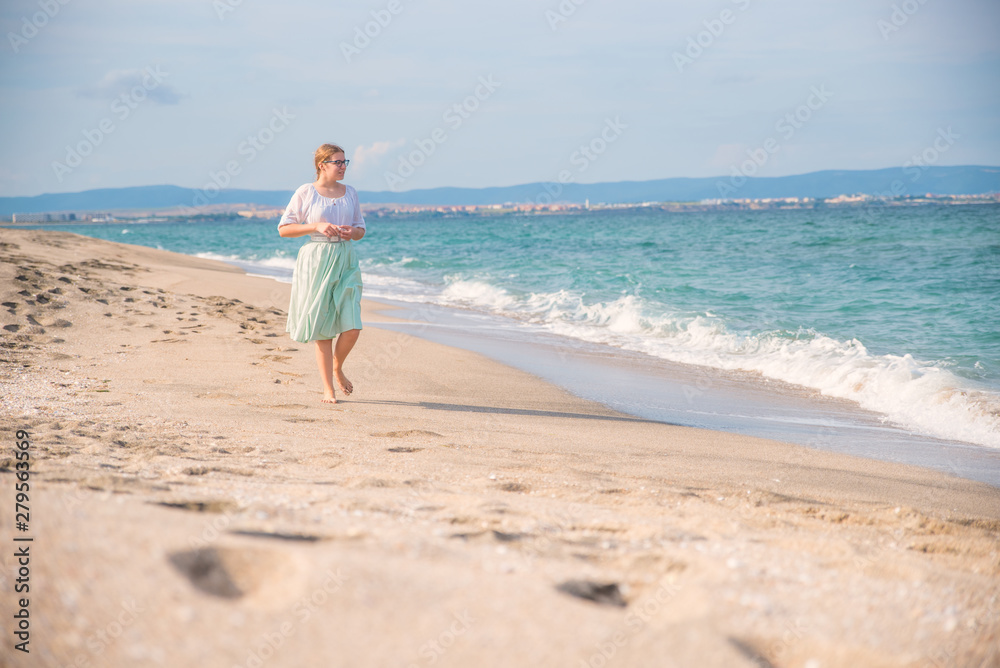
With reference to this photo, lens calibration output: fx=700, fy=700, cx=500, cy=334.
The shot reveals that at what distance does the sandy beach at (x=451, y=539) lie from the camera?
5.40ft

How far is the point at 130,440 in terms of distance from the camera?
11.7 feet

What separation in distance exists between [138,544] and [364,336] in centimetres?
655

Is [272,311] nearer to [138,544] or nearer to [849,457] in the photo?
[849,457]

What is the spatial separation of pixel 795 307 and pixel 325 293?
9732 mm

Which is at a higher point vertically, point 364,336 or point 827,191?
point 827,191

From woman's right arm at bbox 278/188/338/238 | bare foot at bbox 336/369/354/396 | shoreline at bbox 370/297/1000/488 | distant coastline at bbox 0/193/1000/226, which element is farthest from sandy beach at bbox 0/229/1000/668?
distant coastline at bbox 0/193/1000/226

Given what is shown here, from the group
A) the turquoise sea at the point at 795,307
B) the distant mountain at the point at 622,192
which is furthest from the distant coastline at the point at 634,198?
the turquoise sea at the point at 795,307

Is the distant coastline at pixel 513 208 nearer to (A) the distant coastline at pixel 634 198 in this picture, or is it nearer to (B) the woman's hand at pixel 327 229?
(A) the distant coastline at pixel 634 198

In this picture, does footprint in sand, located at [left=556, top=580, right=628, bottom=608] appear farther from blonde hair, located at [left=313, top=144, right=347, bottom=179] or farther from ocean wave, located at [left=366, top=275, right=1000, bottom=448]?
ocean wave, located at [left=366, top=275, right=1000, bottom=448]

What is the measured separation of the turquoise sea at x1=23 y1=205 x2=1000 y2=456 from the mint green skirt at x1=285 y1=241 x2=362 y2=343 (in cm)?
452

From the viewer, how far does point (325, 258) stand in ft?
16.4

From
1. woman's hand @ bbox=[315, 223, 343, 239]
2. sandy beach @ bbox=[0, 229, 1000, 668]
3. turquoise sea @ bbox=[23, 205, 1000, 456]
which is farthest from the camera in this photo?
turquoise sea @ bbox=[23, 205, 1000, 456]

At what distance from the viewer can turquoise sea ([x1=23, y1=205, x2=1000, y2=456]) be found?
266 inches

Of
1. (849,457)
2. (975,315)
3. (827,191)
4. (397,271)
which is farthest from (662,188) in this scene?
(849,457)
